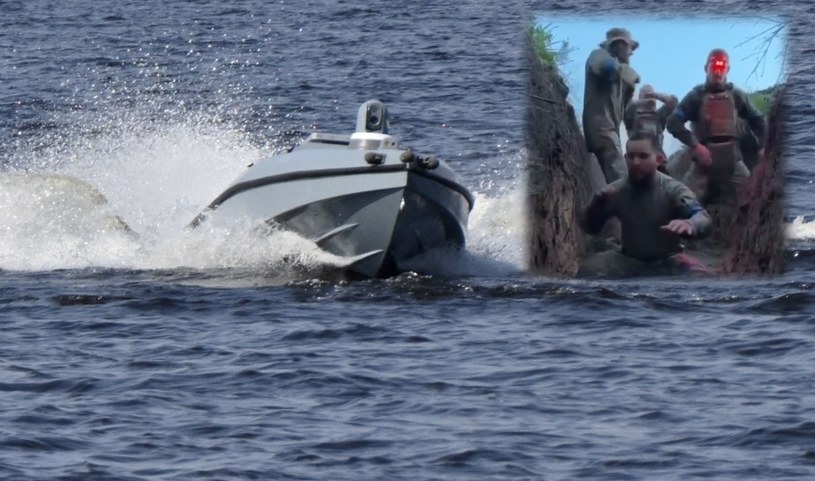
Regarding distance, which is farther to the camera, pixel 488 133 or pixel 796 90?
pixel 796 90

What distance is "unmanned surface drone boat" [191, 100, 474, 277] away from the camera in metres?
16.3

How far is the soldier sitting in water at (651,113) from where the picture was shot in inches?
430

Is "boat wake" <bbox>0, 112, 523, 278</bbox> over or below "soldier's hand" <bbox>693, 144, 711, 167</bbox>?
below

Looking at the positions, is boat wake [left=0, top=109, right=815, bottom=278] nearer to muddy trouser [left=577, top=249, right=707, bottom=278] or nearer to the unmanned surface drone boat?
the unmanned surface drone boat

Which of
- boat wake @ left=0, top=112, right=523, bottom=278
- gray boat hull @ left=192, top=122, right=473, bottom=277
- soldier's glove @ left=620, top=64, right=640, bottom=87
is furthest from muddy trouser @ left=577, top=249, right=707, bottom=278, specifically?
boat wake @ left=0, top=112, right=523, bottom=278

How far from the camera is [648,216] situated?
35.8 ft

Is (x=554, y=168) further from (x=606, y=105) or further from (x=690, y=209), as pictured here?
(x=690, y=209)

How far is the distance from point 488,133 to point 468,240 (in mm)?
9176

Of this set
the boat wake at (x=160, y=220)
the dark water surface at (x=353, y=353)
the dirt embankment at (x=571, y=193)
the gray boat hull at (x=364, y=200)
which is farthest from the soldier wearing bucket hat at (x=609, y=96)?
the boat wake at (x=160, y=220)

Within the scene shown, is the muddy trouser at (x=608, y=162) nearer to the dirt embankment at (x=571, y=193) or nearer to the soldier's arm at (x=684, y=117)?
the dirt embankment at (x=571, y=193)

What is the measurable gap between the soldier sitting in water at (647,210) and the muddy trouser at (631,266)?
0.03 metres

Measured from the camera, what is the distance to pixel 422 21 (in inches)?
1614

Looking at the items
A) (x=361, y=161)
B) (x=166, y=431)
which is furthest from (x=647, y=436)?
(x=361, y=161)

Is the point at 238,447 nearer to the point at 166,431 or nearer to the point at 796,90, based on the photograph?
the point at 166,431
